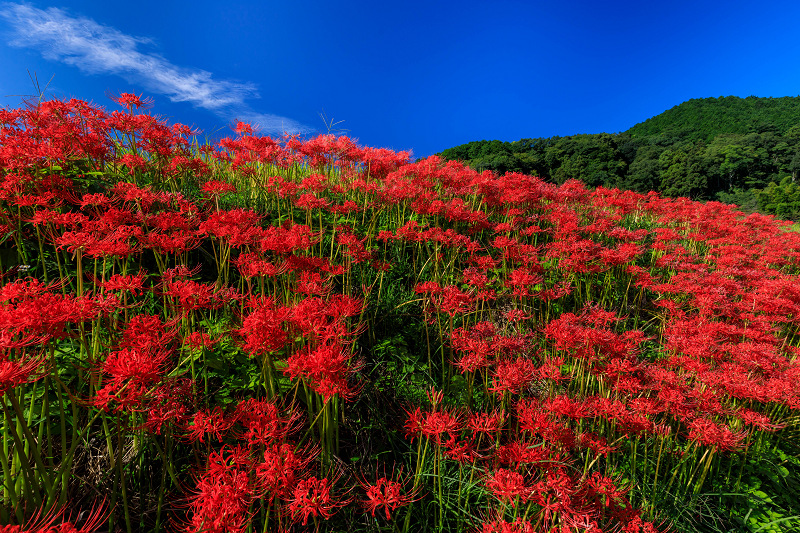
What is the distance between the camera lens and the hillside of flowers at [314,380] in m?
1.74

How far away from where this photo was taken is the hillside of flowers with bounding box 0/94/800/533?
1741mm

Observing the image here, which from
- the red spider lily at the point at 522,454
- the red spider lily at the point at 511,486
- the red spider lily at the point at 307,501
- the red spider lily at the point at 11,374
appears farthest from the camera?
the red spider lily at the point at 522,454

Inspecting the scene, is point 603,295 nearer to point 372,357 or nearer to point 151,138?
point 372,357

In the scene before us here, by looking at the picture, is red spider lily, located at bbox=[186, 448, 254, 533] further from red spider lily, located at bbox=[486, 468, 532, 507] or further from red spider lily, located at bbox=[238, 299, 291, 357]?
red spider lily, located at bbox=[486, 468, 532, 507]

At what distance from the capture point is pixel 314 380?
1.88 metres

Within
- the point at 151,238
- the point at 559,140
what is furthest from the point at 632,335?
the point at 559,140

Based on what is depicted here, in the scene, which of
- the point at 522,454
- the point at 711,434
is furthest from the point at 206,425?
the point at 711,434

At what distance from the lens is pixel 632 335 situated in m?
3.42

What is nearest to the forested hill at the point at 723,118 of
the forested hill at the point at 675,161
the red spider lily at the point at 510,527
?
the forested hill at the point at 675,161

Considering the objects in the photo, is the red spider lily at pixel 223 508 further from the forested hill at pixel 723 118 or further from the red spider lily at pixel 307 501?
the forested hill at pixel 723 118

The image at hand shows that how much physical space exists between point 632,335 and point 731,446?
43.6 inches

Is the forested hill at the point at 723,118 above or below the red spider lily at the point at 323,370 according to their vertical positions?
above

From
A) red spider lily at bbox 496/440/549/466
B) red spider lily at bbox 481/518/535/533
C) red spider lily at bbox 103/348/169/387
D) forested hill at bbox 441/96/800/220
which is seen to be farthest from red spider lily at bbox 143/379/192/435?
forested hill at bbox 441/96/800/220

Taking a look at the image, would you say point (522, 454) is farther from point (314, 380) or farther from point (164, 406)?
point (164, 406)
